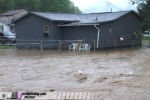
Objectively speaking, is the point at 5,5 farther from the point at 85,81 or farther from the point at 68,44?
the point at 85,81

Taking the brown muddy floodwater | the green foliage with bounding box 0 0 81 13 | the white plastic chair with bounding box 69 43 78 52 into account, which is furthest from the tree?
the brown muddy floodwater

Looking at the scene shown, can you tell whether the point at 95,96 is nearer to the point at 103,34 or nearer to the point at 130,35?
the point at 103,34

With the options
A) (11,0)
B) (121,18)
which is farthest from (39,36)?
(11,0)

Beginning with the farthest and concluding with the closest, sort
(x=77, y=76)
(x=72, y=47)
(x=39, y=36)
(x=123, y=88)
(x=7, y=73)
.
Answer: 1. (x=39, y=36)
2. (x=72, y=47)
3. (x=7, y=73)
4. (x=77, y=76)
5. (x=123, y=88)

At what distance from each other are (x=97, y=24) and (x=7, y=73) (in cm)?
1739

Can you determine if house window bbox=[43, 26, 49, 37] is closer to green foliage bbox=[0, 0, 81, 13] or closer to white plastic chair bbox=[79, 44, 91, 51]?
white plastic chair bbox=[79, 44, 91, 51]

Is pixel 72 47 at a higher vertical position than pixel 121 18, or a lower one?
lower

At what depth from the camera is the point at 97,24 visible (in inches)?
1293

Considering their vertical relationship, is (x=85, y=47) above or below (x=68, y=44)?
below

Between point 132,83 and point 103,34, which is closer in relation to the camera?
point 132,83

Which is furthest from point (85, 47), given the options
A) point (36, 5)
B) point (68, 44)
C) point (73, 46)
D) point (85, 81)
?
point (36, 5)

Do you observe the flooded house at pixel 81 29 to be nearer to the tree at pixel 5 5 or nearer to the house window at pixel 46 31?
the house window at pixel 46 31

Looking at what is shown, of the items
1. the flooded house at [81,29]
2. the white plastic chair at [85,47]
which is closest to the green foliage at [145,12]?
the flooded house at [81,29]

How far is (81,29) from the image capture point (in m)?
34.6
